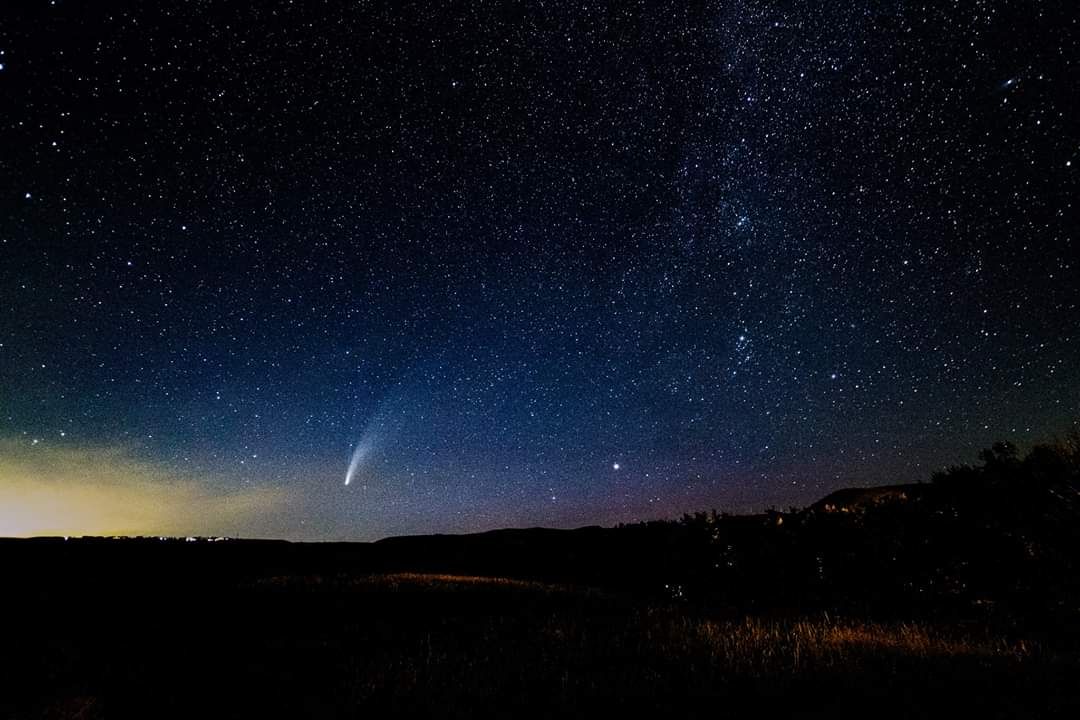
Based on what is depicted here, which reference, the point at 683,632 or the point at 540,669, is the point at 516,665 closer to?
the point at 540,669

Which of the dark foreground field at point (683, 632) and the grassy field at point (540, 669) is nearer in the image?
the grassy field at point (540, 669)

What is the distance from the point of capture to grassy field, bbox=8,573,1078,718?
412 cm

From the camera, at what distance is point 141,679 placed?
19.1 feet

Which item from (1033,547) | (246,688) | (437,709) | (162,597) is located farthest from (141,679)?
(1033,547)

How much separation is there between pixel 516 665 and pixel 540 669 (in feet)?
0.95

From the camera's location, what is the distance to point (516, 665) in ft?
17.5

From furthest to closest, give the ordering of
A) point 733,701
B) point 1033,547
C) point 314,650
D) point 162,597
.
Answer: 1. point 162,597
2. point 1033,547
3. point 314,650
4. point 733,701

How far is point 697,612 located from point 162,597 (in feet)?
41.8

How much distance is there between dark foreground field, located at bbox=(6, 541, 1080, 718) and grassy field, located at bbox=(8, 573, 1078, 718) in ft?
0.08

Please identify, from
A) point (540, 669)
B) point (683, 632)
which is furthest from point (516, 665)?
point (683, 632)

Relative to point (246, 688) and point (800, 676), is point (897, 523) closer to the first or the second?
point (800, 676)

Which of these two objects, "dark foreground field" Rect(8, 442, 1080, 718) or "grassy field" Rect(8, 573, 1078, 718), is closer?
"grassy field" Rect(8, 573, 1078, 718)

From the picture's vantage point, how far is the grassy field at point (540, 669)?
13.5 ft

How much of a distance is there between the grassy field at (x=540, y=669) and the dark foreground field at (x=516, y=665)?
0.02 m
